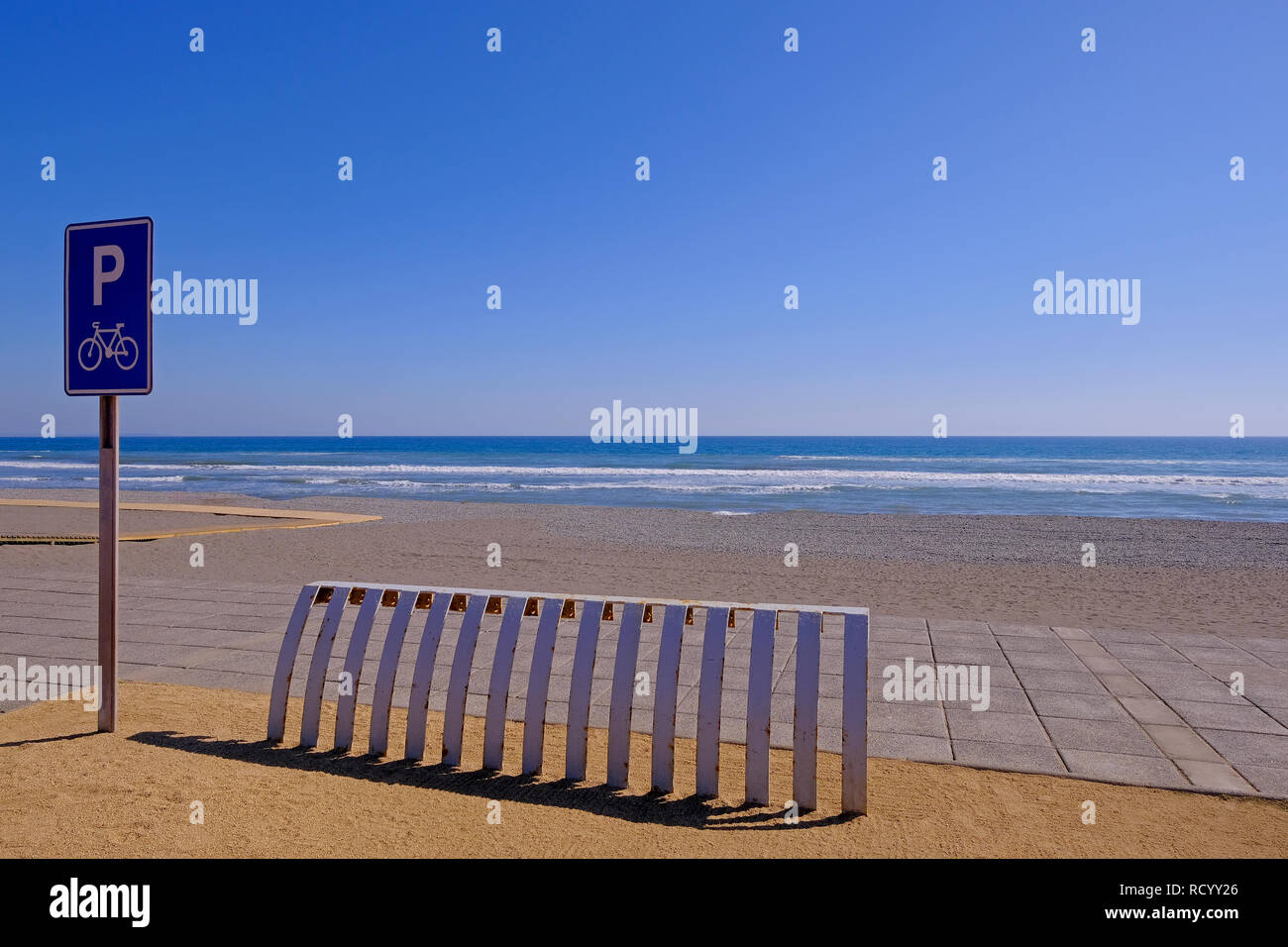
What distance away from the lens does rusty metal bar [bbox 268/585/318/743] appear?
15.5 ft

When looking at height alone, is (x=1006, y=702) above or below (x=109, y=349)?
below

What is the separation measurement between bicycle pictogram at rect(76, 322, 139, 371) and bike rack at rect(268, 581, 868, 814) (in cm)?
170

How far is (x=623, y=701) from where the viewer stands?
13.6ft

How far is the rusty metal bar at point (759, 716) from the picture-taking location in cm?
398

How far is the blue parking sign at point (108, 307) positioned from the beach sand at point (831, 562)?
6539mm

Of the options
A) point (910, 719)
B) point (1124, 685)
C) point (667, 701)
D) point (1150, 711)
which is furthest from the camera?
point (1124, 685)

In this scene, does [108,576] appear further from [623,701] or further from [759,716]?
[759,716]

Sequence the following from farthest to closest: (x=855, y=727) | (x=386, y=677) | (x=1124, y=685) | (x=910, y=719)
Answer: (x=1124, y=685)
(x=910, y=719)
(x=386, y=677)
(x=855, y=727)

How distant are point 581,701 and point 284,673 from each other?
186cm

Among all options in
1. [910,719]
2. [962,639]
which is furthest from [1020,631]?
[910,719]

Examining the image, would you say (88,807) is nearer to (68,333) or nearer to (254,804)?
(254,804)
